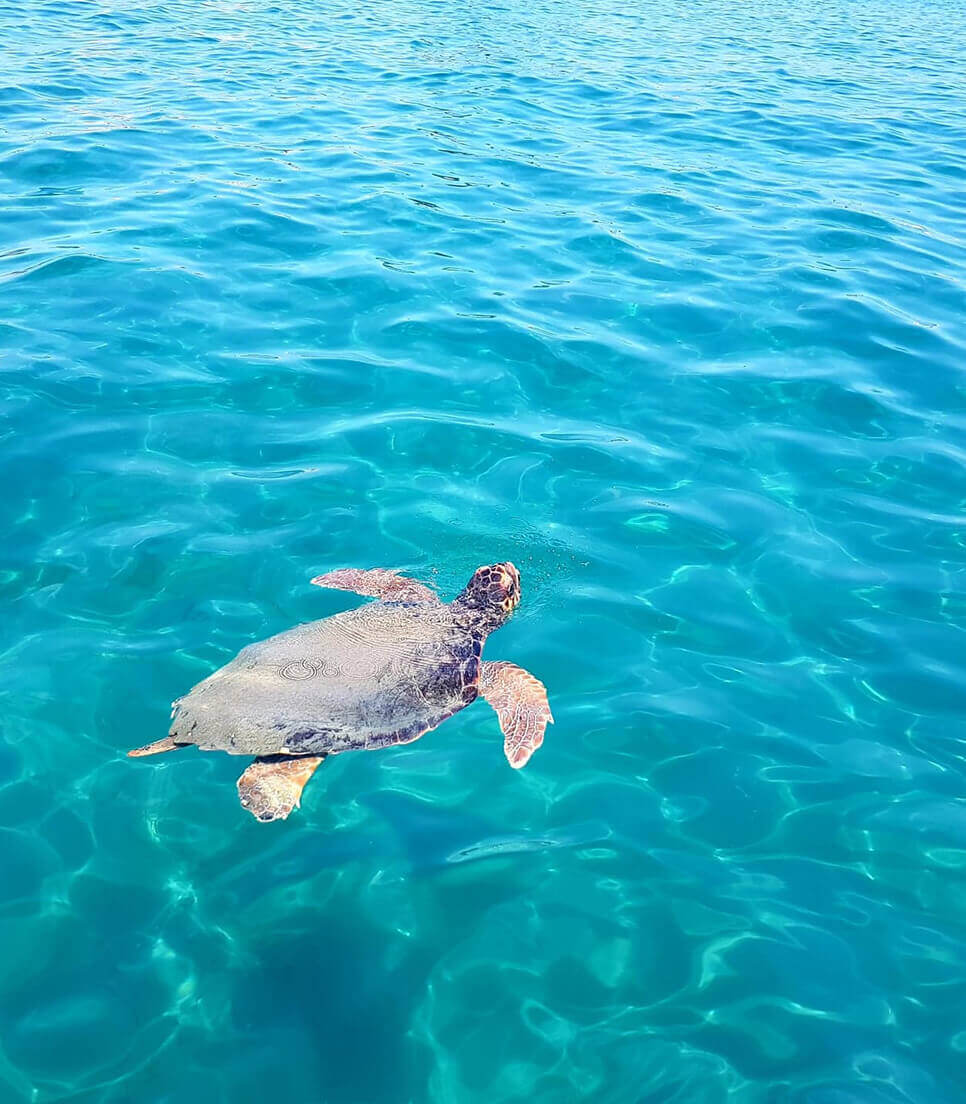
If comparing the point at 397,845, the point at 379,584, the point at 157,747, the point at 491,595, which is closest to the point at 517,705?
the point at 491,595

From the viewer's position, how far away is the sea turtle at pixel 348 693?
6.77 meters

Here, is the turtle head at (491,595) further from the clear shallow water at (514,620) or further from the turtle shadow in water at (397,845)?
the turtle shadow in water at (397,845)

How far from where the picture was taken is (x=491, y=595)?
27.8 feet

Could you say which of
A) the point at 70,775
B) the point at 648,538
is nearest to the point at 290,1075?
the point at 70,775

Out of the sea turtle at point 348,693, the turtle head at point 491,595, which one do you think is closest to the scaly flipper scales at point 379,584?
the sea turtle at point 348,693

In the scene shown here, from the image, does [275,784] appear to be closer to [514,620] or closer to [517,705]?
[517,705]

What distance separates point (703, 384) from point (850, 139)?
1438cm

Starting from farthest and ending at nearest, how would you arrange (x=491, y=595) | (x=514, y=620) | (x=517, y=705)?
→ (x=514, y=620)
(x=491, y=595)
(x=517, y=705)

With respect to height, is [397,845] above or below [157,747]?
below

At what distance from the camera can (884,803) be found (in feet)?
23.6

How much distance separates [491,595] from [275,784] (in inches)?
106

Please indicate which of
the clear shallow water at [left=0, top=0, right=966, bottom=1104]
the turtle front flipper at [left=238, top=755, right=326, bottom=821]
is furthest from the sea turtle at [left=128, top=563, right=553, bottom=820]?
the clear shallow water at [left=0, top=0, right=966, bottom=1104]

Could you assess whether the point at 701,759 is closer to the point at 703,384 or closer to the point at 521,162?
the point at 703,384

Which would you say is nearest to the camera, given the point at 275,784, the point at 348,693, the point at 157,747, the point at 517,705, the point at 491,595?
the point at 275,784
